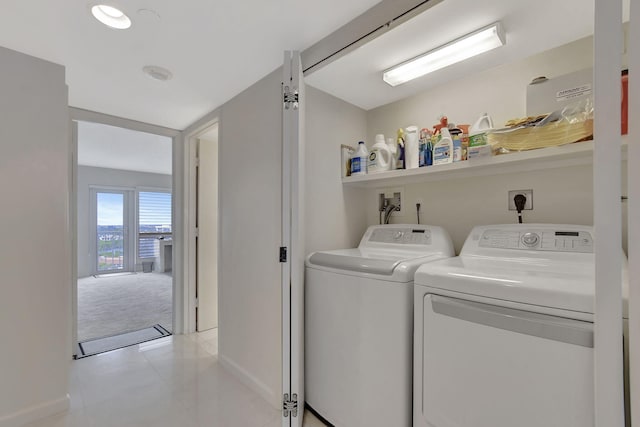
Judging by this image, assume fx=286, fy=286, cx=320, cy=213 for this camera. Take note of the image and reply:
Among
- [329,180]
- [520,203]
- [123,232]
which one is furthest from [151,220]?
[520,203]

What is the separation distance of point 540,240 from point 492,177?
17.8 inches

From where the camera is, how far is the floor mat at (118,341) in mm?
2637

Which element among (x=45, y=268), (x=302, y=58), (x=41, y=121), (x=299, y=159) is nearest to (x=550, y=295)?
(x=299, y=159)

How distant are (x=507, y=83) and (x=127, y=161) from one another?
20.7 ft

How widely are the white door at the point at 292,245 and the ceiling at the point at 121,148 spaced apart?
2776mm

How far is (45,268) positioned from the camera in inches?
69.9

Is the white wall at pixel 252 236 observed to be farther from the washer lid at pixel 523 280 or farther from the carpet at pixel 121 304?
the carpet at pixel 121 304

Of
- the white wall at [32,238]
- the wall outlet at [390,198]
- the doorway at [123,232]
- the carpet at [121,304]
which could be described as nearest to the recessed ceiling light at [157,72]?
the white wall at [32,238]

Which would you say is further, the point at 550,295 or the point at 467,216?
the point at 467,216

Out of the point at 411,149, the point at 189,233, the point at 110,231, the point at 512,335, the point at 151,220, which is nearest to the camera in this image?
the point at 512,335

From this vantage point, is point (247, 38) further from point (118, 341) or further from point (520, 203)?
point (118, 341)

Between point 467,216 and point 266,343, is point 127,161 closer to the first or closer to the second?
point 266,343

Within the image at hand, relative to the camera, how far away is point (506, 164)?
51.7 inches

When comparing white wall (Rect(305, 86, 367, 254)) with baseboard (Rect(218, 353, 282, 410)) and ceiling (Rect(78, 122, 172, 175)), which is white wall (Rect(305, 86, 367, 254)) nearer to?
baseboard (Rect(218, 353, 282, 410))
